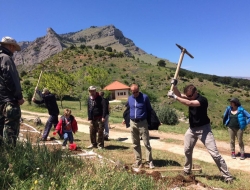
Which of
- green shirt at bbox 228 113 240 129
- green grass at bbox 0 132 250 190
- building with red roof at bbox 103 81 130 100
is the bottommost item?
green grass at bbox 0 132 250 190

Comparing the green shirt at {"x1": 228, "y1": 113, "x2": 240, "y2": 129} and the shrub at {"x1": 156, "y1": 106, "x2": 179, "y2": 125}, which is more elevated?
the green shirt at {"x1": 228, "y1": 113, "x2": 240, "y2": 129}

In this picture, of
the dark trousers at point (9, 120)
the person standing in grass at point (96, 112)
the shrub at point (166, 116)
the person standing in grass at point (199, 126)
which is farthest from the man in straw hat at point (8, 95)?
the shrub at point (166, 116)

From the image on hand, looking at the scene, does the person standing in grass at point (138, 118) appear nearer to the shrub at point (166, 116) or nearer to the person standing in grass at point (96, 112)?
the person standing in grass at point (96, 112)

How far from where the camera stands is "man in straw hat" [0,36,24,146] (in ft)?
14.8

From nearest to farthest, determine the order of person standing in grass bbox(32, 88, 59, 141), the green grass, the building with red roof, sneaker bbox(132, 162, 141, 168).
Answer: the green grass → sneaker bbox(132, 162, 141, 168) → person standing in grass bbox(32, 88, 59, 141) → the building with red roof

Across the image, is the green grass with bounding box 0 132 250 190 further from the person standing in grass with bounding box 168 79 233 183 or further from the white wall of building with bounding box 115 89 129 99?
the white wall of building with bounding box 115 89 129 99

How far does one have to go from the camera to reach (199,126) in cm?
581

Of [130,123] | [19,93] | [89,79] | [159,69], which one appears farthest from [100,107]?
[159,69]

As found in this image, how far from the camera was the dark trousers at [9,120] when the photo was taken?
453cm

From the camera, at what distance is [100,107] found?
8.48 m

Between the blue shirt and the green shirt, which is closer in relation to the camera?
the blue shirt

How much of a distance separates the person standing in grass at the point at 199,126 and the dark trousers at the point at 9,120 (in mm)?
3057

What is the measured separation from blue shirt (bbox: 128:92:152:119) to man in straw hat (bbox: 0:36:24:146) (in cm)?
288

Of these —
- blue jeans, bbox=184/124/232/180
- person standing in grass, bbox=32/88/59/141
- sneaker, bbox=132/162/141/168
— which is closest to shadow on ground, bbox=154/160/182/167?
sneaker, bbox=132/162/141/168
